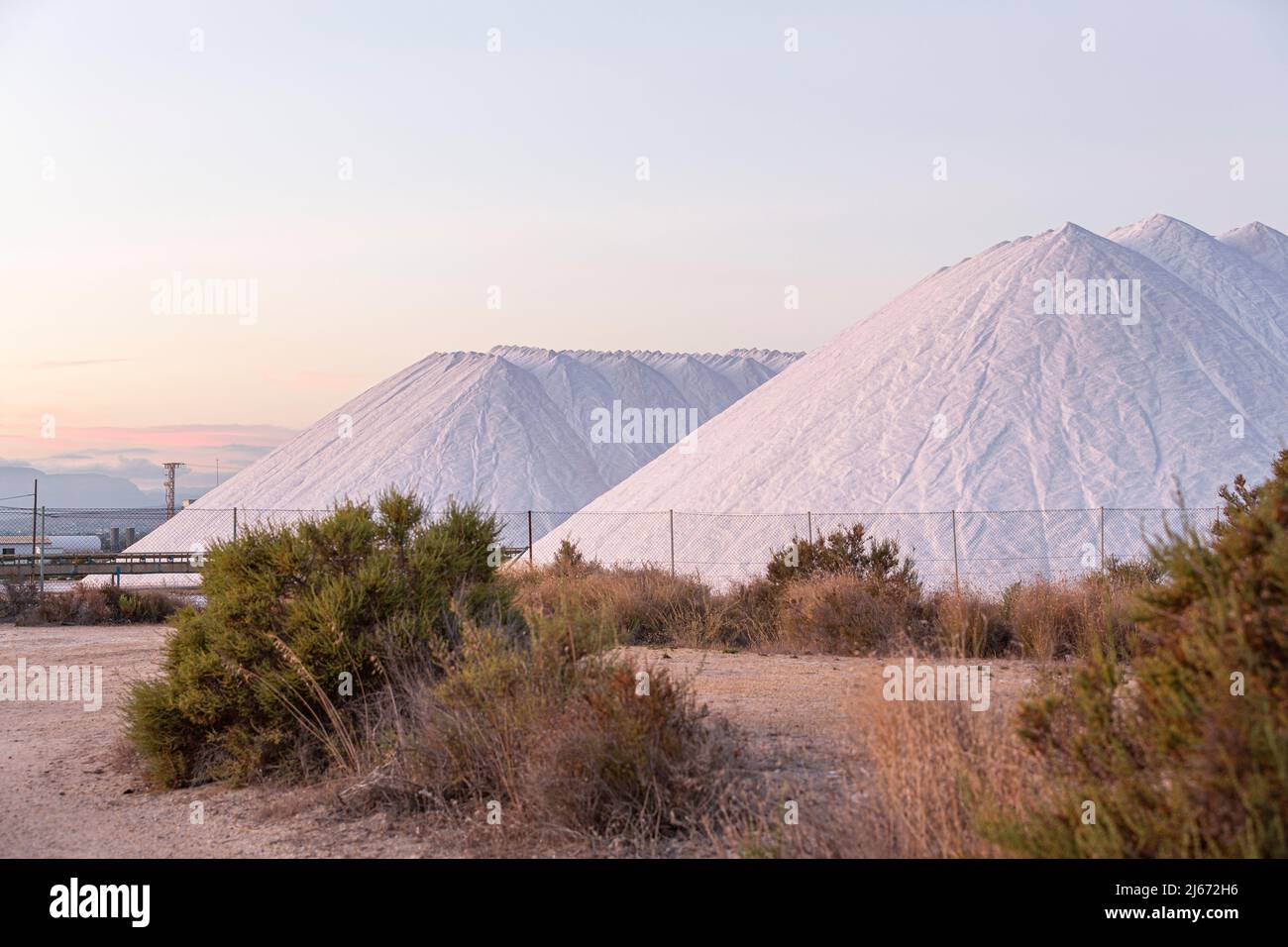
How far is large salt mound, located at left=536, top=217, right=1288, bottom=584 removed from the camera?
101 ft

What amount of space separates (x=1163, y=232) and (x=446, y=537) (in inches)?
1862

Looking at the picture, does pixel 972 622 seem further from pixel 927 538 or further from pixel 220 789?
pixel 927 538

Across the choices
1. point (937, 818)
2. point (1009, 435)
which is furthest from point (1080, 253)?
point (937, 818)

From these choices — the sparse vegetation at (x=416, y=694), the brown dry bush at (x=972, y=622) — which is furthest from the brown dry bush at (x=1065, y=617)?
the sparse vegetation at (x=416, y=694)

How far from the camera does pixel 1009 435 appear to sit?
108 ft

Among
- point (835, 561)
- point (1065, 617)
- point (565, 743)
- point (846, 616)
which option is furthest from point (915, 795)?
point (835, 561)

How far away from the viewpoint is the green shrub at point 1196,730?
148 inches

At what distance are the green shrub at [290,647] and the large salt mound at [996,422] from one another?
68.7 feet

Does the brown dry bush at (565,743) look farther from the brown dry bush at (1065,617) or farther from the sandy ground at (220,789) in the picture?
the brown dry bush at (1065,617)

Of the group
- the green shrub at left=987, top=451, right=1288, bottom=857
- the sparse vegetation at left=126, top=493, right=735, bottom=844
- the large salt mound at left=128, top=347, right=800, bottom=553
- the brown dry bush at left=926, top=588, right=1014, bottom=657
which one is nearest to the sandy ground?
the sparse vegetation at left=126, top=493, right=735, bottom=844

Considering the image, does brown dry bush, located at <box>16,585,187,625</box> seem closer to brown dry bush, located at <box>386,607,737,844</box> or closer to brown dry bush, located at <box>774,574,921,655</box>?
brown dry bush, located at <box>774,574,921,655</box>

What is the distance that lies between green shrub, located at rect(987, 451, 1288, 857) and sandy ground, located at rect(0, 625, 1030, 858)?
1894 mm

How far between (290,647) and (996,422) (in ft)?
93.2
